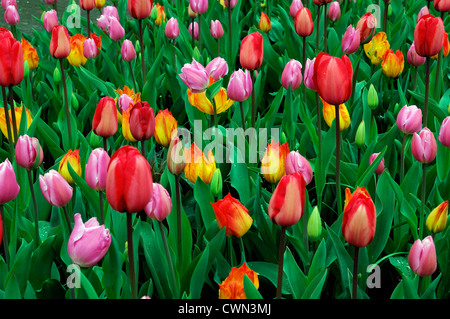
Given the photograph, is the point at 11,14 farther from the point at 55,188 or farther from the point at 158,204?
the point at 158,204

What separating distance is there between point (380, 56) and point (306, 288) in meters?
1.34

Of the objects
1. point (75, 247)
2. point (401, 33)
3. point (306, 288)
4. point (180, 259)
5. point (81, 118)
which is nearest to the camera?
point (75, 247)

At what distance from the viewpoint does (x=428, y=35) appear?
5.00 feet

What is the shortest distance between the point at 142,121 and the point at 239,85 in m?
0.35

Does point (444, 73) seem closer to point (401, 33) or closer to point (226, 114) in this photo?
point (401, 33)

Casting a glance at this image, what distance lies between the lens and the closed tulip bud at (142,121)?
1262 millimetres

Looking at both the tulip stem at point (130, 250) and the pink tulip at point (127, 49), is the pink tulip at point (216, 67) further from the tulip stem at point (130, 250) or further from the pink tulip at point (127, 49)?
the tulip stem at point (130, 250)

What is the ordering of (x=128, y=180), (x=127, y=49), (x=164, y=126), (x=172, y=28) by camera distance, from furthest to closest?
(x=172, y=28) → (x=127, y=49) → (x=164, y=126) → (x=128, y=180)

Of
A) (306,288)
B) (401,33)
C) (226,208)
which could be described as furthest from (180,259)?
(401,33)

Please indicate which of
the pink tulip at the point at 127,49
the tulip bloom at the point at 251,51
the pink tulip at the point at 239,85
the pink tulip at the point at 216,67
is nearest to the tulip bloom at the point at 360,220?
the pink tulip at the point at 239,85

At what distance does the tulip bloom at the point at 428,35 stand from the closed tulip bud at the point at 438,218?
51 centimetres

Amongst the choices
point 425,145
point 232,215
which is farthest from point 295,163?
point 425,145

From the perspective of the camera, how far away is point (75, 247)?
0.96 m

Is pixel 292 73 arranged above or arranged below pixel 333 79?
below
